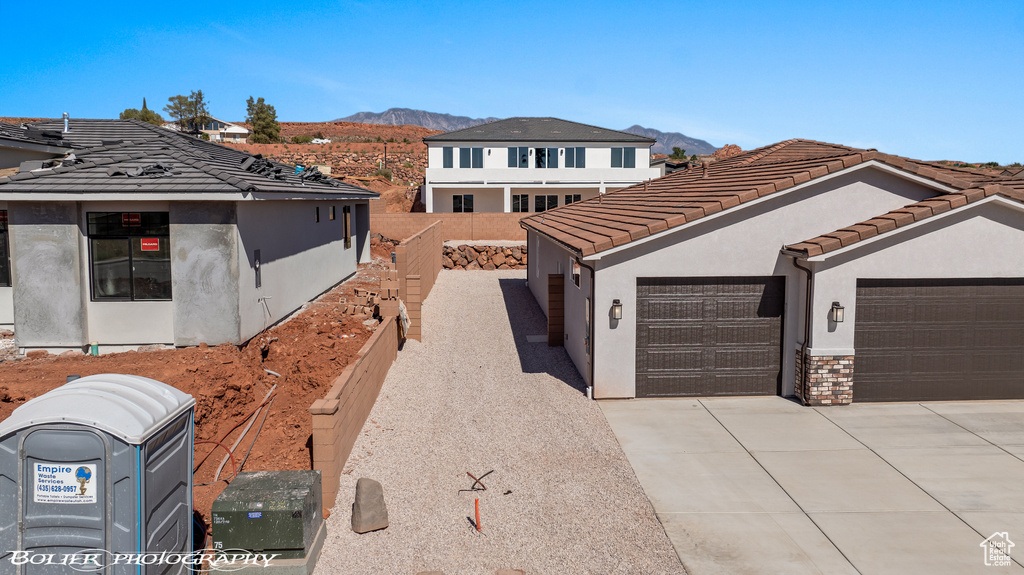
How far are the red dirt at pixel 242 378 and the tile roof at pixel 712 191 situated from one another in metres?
5.08

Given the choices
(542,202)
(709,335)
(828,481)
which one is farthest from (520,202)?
(828,481)

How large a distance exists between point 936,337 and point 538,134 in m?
35.6

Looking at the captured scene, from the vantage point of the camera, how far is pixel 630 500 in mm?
7668

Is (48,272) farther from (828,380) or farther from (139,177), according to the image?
(828,380)

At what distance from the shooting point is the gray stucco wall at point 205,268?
12742 mm

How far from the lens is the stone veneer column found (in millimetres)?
11109

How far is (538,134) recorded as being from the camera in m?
44.6

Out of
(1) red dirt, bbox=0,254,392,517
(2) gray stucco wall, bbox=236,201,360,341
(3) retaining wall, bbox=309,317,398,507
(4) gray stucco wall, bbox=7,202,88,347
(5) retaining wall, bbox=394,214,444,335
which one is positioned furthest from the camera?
(5) retaining wall, bbox=394,214,444,335

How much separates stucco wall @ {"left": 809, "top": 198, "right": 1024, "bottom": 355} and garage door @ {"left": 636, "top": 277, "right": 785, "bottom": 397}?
0.79 meters

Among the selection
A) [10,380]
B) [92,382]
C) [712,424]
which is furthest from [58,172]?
[712,424]

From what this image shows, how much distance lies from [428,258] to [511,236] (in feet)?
49.9

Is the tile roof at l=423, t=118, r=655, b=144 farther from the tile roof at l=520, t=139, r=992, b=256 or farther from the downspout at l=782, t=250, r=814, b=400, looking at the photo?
the downspout at l=782, t=250, r=814, b=400

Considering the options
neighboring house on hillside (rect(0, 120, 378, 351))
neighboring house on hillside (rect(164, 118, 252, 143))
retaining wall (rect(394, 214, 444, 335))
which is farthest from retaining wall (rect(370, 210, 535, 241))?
neighboring house on hillside (rect(164, 118, 252, 143))

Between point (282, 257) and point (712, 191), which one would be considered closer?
point (712, 191)
